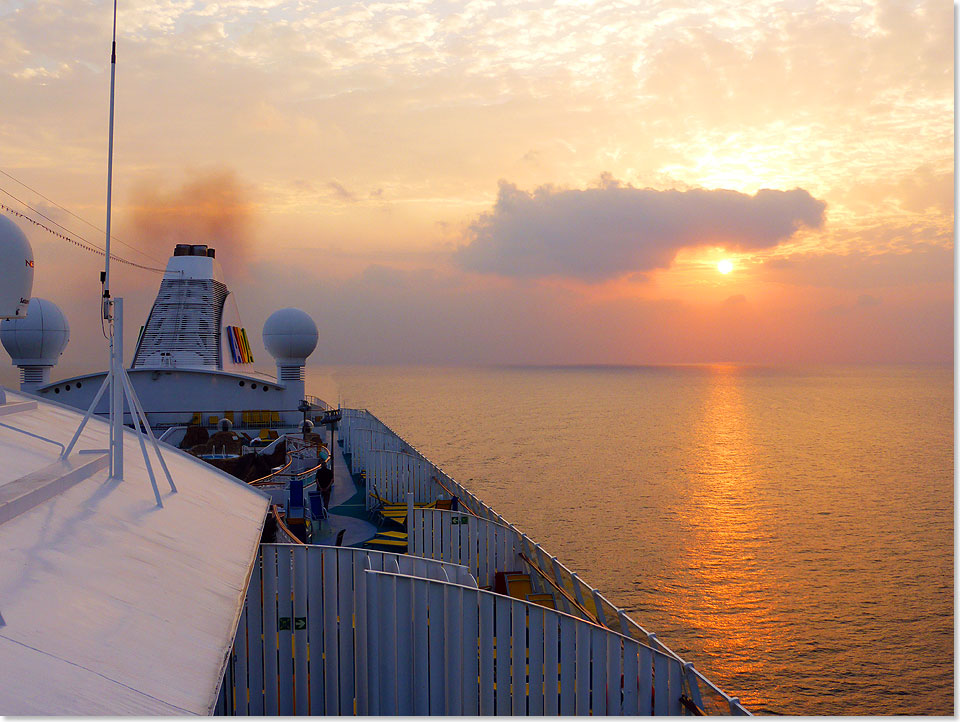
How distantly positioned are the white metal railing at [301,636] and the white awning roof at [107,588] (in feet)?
2.15

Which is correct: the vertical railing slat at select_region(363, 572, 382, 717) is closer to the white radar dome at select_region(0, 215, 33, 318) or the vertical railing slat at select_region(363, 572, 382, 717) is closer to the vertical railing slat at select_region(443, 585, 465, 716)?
the vertical railing slat at select_region(443, 585, 465, 716)

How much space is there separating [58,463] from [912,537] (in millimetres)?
33655

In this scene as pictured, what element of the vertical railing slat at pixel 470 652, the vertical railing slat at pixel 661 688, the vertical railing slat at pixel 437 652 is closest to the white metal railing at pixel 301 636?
the vertical railing slat at pixel 437 652

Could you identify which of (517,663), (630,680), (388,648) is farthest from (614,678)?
(388,648)

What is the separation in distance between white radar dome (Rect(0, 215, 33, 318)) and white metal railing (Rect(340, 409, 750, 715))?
9.25 m

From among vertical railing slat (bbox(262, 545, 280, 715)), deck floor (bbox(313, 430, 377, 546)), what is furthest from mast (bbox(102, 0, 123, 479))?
deck floor (bbox(313, 430, 377, 546))

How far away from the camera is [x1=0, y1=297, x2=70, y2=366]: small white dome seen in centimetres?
3709

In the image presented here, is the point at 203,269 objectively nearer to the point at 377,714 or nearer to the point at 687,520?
the point at 687,520

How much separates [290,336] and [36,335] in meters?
14.0

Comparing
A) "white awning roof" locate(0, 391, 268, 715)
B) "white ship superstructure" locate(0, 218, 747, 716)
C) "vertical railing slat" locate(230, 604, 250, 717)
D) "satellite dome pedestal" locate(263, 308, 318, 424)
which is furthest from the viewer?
"satellite dome pedestal" locate(263, 308, 318, 424)

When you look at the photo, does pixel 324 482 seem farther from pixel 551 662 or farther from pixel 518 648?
pixel 551 662

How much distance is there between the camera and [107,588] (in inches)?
211

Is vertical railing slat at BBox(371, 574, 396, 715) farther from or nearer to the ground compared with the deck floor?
nearer to the ground

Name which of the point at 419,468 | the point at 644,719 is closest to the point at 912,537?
the point at 419,468
